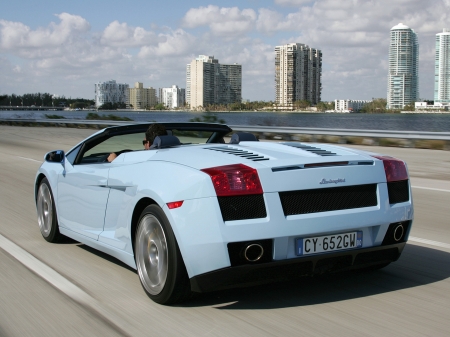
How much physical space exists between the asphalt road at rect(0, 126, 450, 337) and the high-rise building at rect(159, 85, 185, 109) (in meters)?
117

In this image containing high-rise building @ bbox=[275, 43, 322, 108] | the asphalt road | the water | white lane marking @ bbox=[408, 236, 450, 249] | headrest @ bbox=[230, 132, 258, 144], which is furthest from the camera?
high-rise building @ bbox=[275, 43, 322, 108]

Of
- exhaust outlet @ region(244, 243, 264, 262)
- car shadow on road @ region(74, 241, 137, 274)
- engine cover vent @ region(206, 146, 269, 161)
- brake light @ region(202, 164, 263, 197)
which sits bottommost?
car shadow on road @ region(74, 241, 137, 274)

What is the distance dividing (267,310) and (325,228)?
673 millimetres

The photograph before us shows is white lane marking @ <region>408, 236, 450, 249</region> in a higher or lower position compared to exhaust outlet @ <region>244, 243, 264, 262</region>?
lower

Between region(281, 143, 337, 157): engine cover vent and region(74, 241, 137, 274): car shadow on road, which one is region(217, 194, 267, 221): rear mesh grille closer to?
region(281, 143, 337, 157): engine cover vent

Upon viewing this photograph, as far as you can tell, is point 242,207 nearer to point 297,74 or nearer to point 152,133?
point 152,133

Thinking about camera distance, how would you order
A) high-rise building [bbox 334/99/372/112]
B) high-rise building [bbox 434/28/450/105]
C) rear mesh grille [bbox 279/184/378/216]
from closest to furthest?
rear mesh grille [bbox 279/184/378/216], high-rise building [bbox 434/28/450/105], high-rise building [bbox 334/99/372/112]

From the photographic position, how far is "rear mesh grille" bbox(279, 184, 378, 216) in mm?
4008

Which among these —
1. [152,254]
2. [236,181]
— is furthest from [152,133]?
[236,181]

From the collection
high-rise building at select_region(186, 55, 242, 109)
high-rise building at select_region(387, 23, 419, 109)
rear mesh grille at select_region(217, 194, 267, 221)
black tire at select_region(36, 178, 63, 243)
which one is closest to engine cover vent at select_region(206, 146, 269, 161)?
rear mesh grille at select_region(217, 194, 267, 221)

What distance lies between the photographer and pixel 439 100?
92375mm

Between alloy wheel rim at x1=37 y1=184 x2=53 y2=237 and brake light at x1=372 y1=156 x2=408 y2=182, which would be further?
alloy wheel rim at x1=37 y1=184 x2=53 y2=237

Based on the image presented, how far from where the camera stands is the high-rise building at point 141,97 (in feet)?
393

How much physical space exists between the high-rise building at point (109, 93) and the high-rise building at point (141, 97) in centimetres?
760
